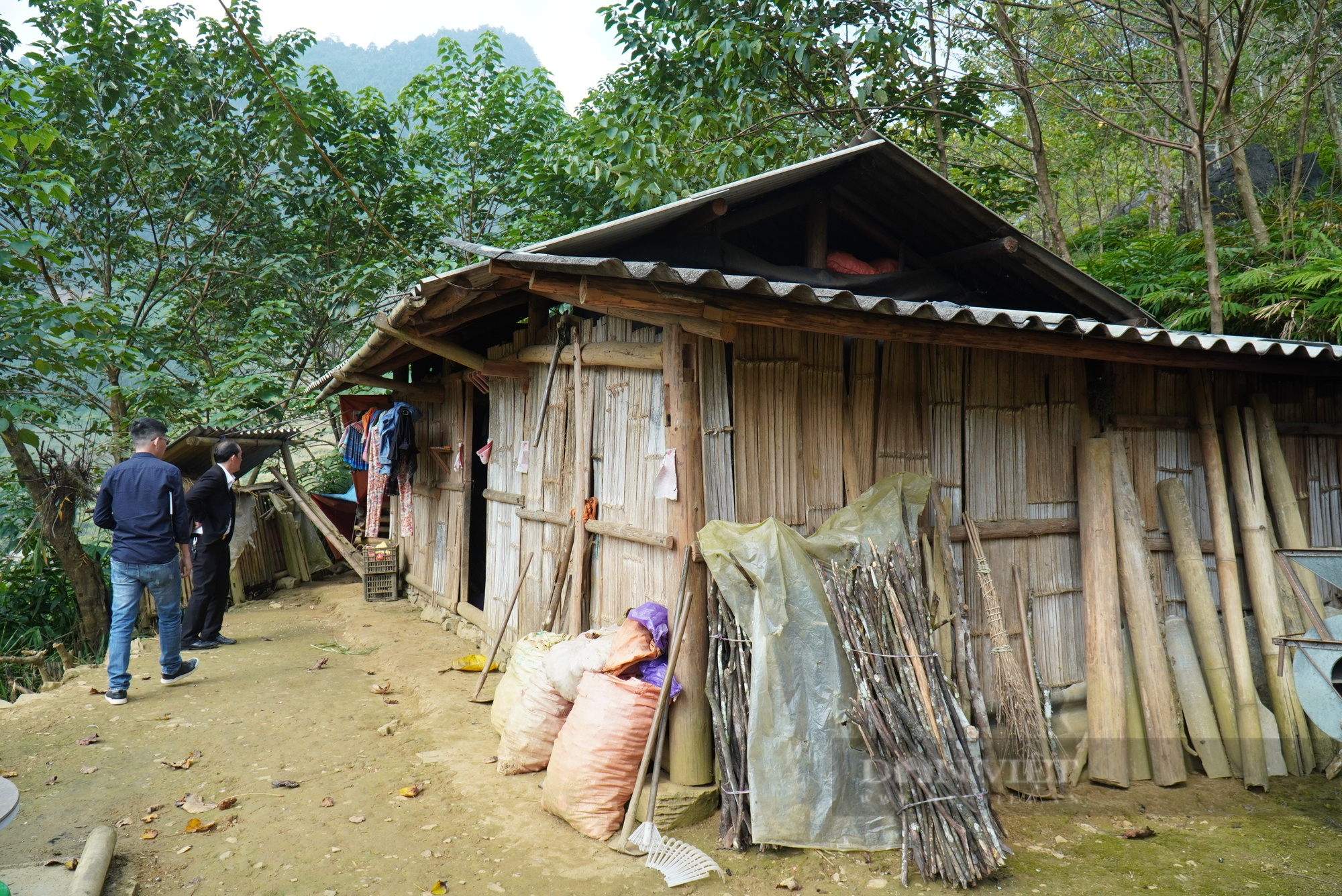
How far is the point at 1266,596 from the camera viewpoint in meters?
5.54

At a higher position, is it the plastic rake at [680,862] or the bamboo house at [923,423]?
the bamboo house at [923,423]

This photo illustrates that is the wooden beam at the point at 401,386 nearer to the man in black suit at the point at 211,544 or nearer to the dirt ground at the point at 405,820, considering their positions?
the man in black suit at the point at 211,544

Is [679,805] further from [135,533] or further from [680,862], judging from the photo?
[135,533]

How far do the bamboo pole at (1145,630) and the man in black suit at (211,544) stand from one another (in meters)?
8.02

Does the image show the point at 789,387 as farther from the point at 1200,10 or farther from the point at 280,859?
the point at 1200,10

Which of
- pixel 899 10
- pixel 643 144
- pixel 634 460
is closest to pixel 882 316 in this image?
pixel 634 460

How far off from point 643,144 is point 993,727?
7075 mm

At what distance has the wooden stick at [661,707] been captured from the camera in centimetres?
407

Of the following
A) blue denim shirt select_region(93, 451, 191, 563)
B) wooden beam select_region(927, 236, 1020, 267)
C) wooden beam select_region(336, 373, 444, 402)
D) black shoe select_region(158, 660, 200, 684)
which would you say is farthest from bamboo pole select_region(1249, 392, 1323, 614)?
black shoe select_region(158, 660, 200, 684)

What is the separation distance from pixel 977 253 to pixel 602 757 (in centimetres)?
472

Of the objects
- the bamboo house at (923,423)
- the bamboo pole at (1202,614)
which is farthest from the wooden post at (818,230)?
the bamboo pole at (1202,614)

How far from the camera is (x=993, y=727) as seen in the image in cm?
501

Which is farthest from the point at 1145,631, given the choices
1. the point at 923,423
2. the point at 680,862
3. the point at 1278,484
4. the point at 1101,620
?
the point at 680,862

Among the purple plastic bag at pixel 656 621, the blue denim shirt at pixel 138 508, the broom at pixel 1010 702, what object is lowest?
the broom at pixel 1010 702
